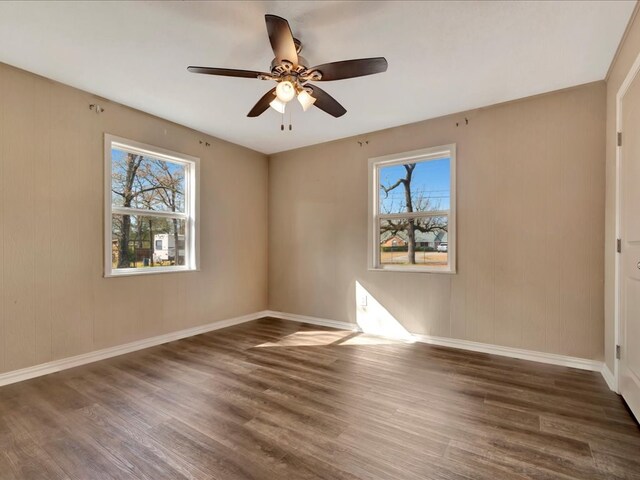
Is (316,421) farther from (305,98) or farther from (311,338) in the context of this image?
(305,98)

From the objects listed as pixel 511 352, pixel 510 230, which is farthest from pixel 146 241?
pixel 511 352

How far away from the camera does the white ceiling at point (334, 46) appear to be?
6.62ft

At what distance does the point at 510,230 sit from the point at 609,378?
1.45m

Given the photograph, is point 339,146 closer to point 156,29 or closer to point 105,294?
point 156,29

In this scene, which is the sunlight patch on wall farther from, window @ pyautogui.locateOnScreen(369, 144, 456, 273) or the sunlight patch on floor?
window @ pyautogui.locateOnScreen(369, 144, 456, 273)

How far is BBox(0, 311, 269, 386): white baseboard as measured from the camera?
2.63 meters

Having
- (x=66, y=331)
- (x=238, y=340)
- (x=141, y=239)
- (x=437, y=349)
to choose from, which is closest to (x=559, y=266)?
(x=437, y=349)

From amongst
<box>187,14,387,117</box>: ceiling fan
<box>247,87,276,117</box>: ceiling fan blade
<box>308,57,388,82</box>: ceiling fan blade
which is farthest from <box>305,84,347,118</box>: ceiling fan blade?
<box>247,87,276,117</box>: ceiling fan blade

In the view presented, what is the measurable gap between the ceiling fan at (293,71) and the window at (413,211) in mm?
1726

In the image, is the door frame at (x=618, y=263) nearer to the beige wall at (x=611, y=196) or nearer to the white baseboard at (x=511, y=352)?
the beige wall at (x=611, y=196)

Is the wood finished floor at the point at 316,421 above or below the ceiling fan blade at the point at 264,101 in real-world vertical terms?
Answer: below

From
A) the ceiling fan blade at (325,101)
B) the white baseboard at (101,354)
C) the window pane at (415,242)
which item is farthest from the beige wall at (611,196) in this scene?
the white baseboard at (101,354)

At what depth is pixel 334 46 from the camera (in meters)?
2.38

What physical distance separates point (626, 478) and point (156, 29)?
12.4ft
